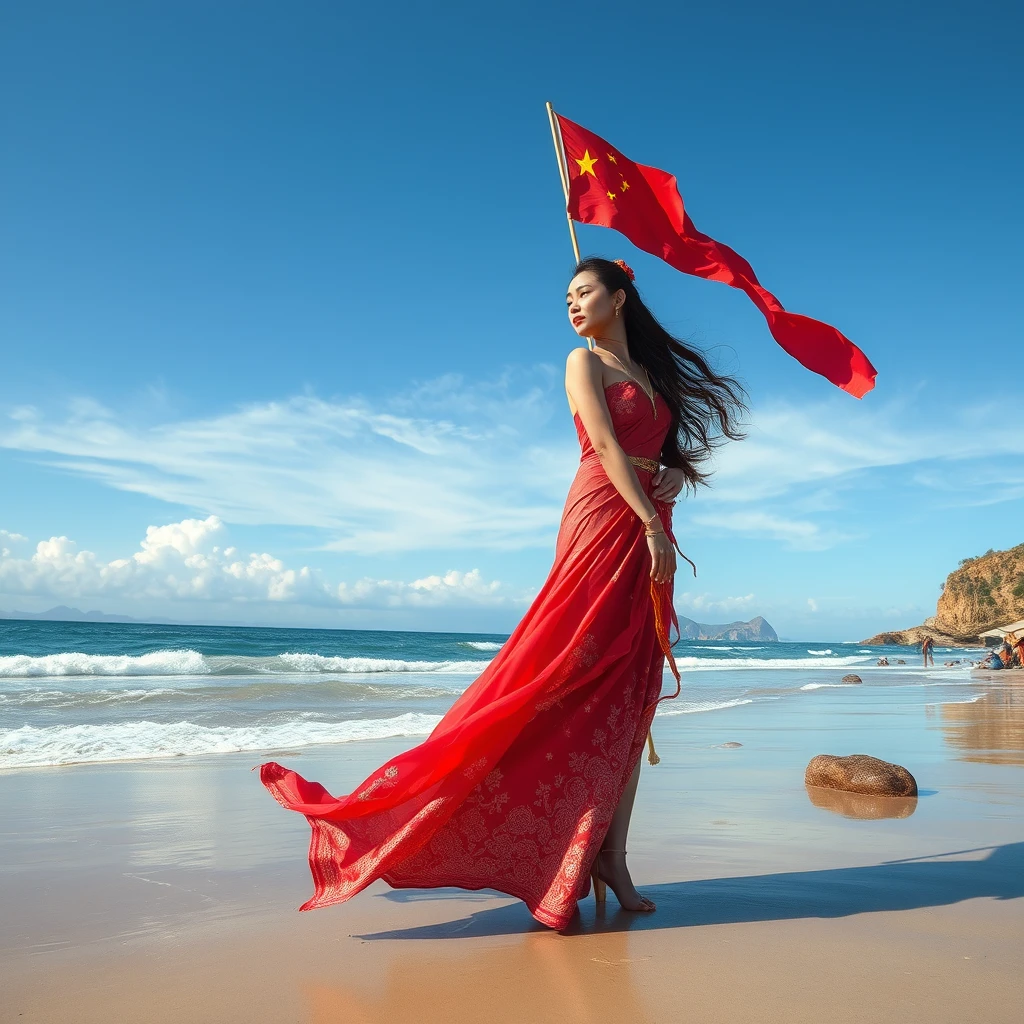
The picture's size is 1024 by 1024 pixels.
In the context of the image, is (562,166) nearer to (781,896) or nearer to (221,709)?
(781,896)

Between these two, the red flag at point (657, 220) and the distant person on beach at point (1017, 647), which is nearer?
the red flag at point (657, 220)

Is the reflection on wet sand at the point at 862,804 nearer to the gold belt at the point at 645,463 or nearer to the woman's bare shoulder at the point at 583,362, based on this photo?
the gold belt at the point at 645,463

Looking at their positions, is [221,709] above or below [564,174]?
below

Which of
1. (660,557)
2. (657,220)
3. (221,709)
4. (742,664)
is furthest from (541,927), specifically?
(742,664)

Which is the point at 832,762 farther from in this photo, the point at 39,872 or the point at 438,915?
the point at 39,872

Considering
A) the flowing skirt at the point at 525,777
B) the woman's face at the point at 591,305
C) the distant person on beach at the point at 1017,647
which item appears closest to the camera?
the flowing skirt at the point at 525,777

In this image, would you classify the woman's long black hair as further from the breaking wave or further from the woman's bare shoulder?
the breaking wave

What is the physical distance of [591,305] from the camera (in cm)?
316

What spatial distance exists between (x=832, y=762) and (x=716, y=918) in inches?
114

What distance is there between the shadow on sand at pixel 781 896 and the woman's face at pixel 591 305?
1949 millimetres

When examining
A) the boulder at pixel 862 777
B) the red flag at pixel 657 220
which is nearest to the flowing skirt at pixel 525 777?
the red flag at pixel 657 220

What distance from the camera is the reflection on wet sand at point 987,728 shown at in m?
6.86

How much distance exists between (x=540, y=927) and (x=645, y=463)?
4.98 feet

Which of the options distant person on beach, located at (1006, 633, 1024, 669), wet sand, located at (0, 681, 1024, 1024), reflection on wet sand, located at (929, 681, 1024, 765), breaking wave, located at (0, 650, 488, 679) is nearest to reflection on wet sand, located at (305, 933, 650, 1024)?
wet sand, located at (0, 681, 1024, 1024)
